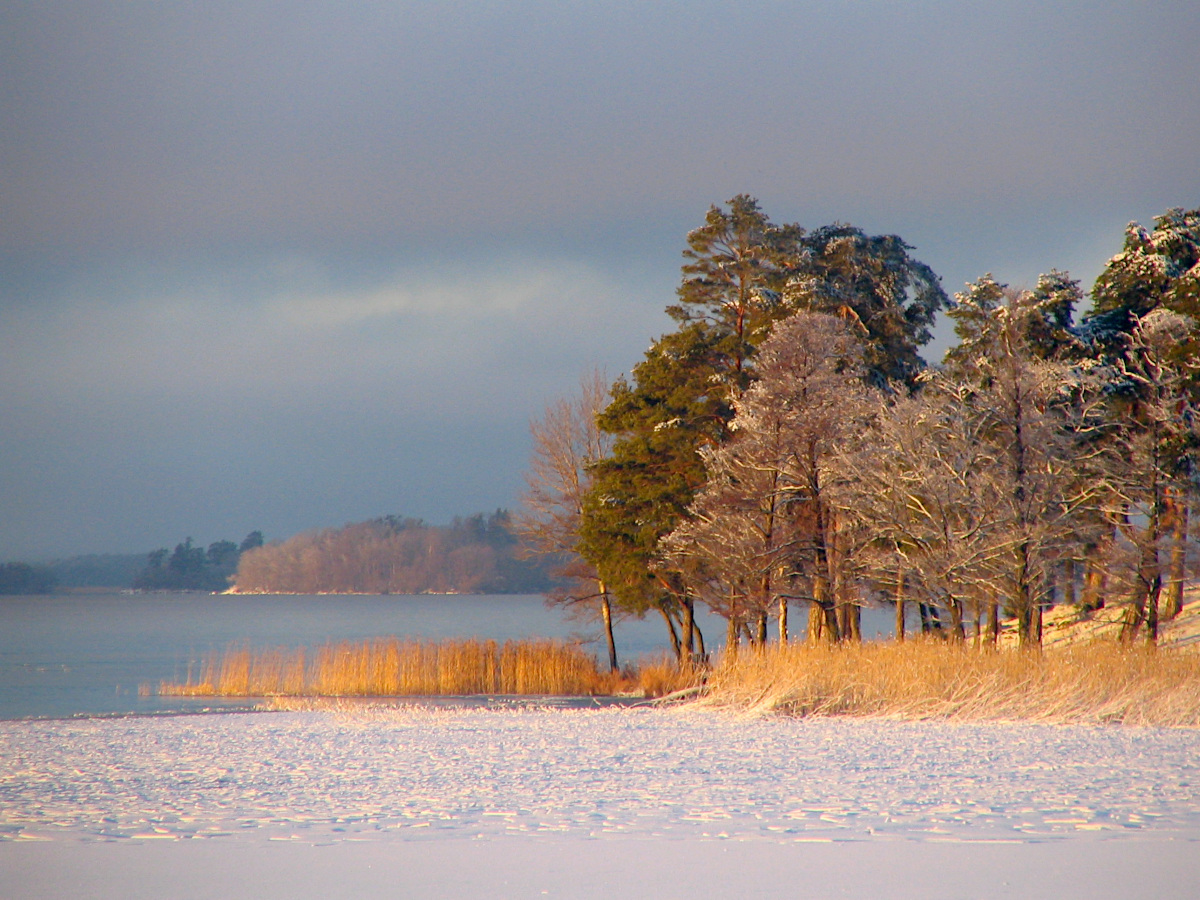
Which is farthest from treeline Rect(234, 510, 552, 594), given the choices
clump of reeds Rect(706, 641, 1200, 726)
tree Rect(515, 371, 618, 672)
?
clump of reeds Rect(706, 641, 1200, 726)

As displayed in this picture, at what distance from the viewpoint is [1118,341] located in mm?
34875

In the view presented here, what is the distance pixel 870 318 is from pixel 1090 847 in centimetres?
2675

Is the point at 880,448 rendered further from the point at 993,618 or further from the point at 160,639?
the point at 160,639

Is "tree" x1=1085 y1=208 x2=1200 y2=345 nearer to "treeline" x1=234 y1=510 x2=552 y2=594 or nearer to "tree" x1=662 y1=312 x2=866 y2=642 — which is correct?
"tree" x1=662 y1=312 x2=866 y2=642

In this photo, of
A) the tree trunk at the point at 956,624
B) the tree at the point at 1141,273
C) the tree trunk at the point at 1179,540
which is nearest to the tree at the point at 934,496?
the tree trunk at the point at 956,624

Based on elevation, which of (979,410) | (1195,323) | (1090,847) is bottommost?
(1090,847)

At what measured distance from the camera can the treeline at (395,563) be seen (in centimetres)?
15112

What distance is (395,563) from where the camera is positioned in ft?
516

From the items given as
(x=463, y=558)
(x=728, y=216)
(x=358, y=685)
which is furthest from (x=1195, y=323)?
(x=463, y=558)

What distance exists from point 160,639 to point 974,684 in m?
57.8

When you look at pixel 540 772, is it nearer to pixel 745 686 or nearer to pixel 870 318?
pixel 745 686

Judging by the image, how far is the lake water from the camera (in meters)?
30.5

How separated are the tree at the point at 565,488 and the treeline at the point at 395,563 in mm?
96945

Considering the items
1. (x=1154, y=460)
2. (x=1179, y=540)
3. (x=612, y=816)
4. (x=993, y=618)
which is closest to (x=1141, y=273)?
(x=1154, y=460)
